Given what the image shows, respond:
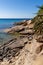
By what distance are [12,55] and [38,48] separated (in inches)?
98.1

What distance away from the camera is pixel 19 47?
15148 mm

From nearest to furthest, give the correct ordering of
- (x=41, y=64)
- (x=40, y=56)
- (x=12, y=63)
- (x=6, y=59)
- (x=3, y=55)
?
(x=41, y=64) → (x=40, y=56) → (x=12, y=63) → (x=6, y=59) → (x=3, y=55)

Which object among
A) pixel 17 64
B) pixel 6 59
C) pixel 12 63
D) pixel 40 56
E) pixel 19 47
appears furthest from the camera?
pixel 19 47

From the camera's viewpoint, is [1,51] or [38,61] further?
[1,51]

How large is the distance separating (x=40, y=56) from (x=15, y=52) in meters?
4.30

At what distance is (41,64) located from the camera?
893 centimetres

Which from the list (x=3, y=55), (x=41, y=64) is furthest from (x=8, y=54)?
(x=41, y=64)

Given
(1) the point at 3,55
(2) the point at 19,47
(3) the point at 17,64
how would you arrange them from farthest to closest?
(2) the point at 19,47, (1) the point at 3,55, (3) the point at 17,64

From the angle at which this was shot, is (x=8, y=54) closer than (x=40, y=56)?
No

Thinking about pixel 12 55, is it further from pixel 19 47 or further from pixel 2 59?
pixel 19 47

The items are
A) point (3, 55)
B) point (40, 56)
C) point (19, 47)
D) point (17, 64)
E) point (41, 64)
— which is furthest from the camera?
point (19, 47)

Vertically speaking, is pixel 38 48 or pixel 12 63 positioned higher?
pixel 38 48

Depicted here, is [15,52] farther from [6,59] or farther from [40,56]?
[40,56]

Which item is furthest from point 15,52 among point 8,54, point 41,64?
point 41,64
